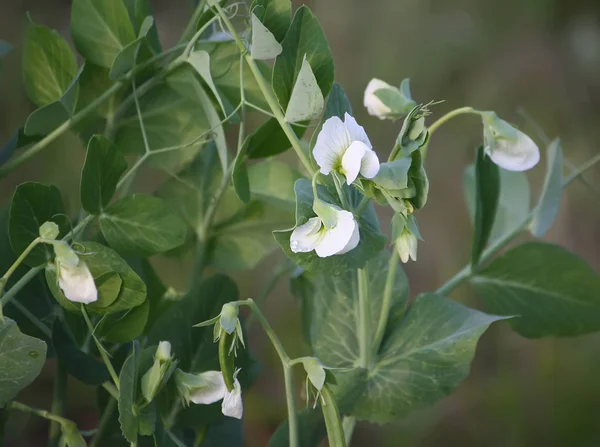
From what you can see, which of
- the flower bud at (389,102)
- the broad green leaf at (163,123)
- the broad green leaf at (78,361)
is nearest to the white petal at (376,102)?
the flower bud at (389,102)

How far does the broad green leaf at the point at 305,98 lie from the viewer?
32 centimetres

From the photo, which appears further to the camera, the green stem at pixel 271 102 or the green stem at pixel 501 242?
the green stem at pixel 501 242

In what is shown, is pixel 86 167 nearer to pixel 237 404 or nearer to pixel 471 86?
pixel 237 404

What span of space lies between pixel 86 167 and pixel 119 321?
81mm

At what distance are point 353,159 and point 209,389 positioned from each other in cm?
14

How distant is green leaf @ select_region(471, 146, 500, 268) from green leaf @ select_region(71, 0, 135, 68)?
22 centimetres

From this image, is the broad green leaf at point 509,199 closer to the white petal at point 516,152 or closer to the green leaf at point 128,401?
the white petal at point 516,152

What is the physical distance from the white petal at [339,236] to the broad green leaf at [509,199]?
248 millimetres

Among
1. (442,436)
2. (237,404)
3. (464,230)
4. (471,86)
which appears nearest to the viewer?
(237,404)

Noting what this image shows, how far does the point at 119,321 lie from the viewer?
0.37 m

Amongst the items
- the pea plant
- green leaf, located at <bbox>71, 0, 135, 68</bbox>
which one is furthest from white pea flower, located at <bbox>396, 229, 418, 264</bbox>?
green leaf, located at <bbox>71, 0, 135, 68</bbox>

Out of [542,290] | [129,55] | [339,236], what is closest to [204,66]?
[129,55]

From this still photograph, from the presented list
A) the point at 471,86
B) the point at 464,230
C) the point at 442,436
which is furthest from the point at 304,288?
the point at 471,86

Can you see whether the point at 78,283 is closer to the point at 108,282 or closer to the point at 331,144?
the point at 108,282
